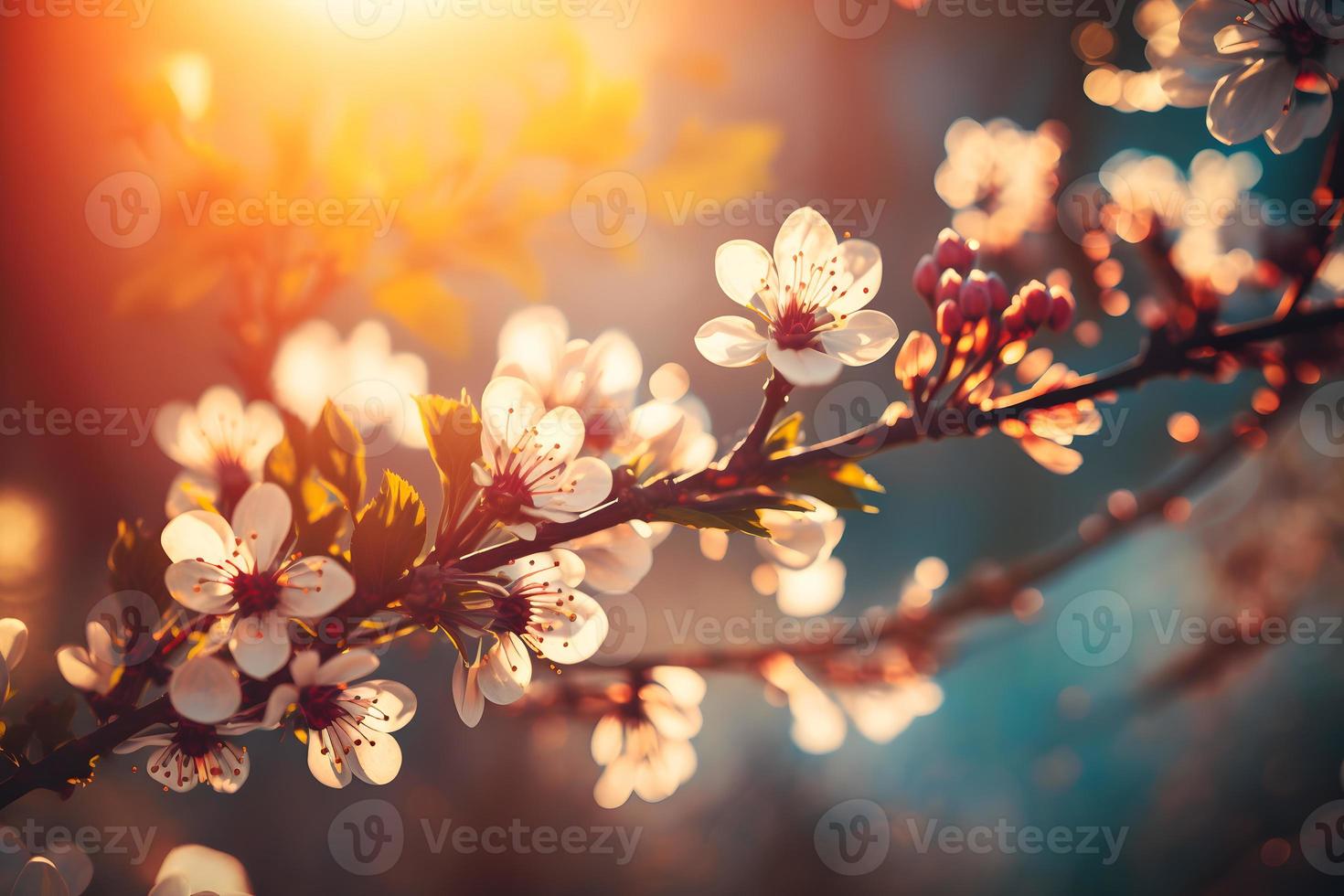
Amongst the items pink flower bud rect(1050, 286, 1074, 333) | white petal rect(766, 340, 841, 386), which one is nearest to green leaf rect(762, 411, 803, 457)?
white petal rect(766, 340, 841, 386)

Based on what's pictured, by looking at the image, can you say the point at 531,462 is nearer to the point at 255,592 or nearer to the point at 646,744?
the point at 255,592

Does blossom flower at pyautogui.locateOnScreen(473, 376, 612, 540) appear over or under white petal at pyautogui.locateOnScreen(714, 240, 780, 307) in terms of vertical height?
under

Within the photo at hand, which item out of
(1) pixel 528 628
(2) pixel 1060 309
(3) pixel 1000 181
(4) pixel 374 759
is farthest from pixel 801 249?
(3) pixel 1000 181

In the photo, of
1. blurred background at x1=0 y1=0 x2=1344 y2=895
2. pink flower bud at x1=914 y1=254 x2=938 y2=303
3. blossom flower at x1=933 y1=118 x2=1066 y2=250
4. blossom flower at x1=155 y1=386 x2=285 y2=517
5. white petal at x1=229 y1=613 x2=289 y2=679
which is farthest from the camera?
blossom flower at x1=933 y1=118 x2=1066 y2=250

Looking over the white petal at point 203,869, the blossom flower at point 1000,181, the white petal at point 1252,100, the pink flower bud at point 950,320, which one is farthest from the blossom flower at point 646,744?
the blossom flower at point 1000,181

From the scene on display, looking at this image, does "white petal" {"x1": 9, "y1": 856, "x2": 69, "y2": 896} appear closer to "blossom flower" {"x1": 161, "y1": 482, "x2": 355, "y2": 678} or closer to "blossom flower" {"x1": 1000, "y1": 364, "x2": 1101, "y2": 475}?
"blossom flower" {"x1": 161, "y1": 482, "x2": 355, "y2": 678}

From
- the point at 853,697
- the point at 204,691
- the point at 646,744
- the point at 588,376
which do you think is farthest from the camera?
the point at 853,697
